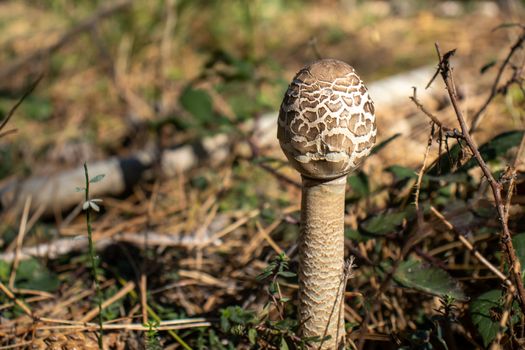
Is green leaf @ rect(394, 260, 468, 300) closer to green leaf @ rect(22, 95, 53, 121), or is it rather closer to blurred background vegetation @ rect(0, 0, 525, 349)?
Answer: blurred background vegetation @ rect(0, 0, 525, 349)

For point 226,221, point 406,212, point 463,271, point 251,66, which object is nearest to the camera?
point 406,212

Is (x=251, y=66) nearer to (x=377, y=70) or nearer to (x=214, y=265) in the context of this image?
(x=214, y=265)

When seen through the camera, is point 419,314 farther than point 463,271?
No

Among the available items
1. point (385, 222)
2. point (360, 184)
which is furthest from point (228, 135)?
point (385, 222)

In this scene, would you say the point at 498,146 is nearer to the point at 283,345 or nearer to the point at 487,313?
the point at 487,313

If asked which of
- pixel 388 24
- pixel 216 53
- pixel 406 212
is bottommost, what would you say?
pixel 406 212

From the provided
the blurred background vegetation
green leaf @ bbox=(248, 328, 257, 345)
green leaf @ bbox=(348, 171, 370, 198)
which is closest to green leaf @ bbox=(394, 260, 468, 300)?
the blurred background vegetation

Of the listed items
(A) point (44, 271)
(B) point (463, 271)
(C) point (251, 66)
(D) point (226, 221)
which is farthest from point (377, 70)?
(A) point (44, 271)
